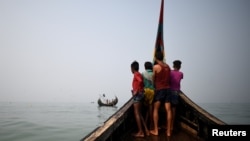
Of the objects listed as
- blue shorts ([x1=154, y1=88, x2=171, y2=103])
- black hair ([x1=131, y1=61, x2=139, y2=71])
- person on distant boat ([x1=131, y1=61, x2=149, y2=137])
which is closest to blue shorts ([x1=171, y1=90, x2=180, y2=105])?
blue shorts ([x1=154, y1=88, x2=171, y2=103])

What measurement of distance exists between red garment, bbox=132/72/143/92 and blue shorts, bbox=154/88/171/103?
1.09 feet

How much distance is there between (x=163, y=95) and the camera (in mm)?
3570

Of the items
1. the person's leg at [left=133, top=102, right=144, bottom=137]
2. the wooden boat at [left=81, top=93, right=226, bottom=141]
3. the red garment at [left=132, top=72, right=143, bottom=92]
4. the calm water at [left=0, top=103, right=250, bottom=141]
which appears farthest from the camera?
the calm water at [left=0, top=103, right=250, bottom=141]

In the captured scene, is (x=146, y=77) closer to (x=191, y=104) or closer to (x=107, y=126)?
(x=191, y=104)

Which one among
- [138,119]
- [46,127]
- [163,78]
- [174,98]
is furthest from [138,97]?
[46,127]

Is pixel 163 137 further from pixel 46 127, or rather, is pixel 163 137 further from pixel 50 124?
pixel 50 124

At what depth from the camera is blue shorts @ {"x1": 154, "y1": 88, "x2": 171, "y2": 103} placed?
3574 millimetres

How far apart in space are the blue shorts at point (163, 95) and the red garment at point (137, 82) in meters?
0.33

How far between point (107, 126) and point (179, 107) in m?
3.19

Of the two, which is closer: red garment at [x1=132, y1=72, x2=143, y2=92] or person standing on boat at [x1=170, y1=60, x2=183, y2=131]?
red garment at [x1=132, y1=72, x2=143, y2=92]

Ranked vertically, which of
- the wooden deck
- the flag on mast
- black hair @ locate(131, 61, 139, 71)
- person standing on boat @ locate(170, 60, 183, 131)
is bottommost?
the wooden deck

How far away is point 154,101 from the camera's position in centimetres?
376

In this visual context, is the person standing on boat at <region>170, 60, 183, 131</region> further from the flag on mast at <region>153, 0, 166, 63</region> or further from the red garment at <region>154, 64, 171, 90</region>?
the flag on mast at <region>153, 0, 166, 63</region>

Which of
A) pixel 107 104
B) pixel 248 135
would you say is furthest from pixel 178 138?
pixel 107 104
